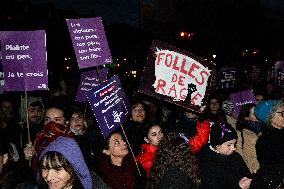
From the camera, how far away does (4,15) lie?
21.4m

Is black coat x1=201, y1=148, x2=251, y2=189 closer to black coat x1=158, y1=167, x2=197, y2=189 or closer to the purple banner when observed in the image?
black coat x1=158, y1=167, x2=197, y2=189

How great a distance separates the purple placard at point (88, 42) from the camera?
6.26 m

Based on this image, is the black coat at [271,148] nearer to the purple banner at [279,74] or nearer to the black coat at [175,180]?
the black coat at [175,180]

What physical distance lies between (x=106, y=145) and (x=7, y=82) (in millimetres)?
1610

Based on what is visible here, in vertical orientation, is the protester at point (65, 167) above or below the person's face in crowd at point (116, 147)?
above

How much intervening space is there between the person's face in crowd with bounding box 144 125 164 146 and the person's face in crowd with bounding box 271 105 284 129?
4.88 feet

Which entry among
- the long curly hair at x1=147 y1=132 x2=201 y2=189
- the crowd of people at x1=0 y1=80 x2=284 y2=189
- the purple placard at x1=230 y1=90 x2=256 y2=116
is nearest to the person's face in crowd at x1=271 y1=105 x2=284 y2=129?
the crowd of people at x1=0 y1=80 x2=284 y2=189

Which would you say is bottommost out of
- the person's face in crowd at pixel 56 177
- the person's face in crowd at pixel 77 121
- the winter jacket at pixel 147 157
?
the winter jacket at pixel 147 157

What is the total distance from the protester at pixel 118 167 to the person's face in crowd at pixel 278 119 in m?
1.58

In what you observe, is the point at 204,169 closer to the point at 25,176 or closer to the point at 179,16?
the point at 25,176

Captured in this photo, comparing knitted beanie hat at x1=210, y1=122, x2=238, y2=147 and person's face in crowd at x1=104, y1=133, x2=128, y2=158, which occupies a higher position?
knitted beanie hat at x1=210, y1=122, x2=238, y2=147

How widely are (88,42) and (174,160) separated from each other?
3318 millimetres

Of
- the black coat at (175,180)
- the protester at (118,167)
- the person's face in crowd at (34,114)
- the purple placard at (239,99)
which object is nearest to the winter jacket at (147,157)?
the protester at (118,167)

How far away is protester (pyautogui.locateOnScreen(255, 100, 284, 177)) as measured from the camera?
4.27m
